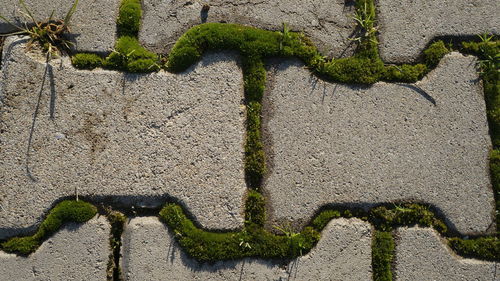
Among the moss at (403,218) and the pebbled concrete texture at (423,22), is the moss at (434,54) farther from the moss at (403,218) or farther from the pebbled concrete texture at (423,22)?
the moss at (403,218)

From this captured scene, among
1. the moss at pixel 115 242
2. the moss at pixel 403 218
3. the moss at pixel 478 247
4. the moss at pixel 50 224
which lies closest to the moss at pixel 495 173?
the moss at pixel 478 247

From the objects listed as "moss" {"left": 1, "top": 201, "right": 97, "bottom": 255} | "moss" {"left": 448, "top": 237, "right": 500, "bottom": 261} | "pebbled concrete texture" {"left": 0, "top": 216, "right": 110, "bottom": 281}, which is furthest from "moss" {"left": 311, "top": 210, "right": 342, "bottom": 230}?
"moss" {"left": 1, "top": 201, "right": 97, "bottom": 255}

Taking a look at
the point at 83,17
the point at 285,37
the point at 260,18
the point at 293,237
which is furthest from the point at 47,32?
the point at 293,237

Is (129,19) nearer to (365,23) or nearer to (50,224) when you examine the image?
(50,224)

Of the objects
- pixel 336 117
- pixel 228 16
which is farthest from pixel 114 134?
pixel 336 117

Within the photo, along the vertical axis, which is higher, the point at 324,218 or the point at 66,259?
the point at 324,218
